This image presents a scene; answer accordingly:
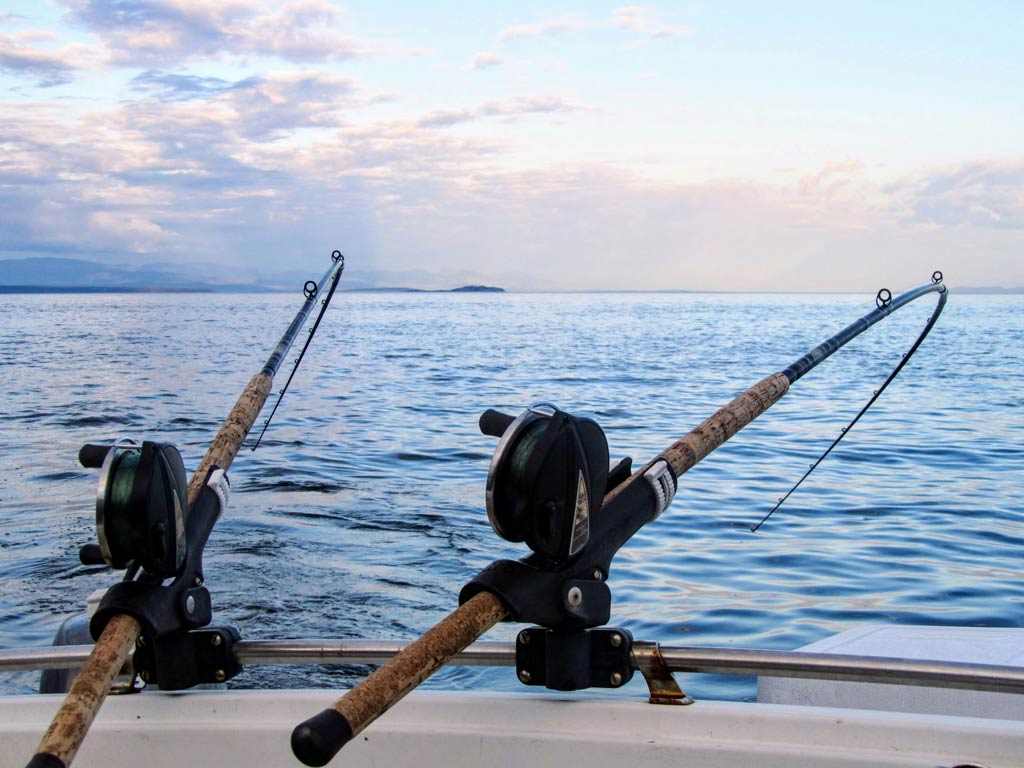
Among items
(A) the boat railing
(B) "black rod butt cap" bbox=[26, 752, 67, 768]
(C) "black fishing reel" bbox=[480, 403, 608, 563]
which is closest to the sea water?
(A) the boat railing

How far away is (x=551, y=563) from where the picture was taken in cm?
156

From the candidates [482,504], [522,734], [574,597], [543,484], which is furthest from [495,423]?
[482,504]

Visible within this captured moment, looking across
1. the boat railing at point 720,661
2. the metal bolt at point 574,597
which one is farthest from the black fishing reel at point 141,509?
the metal bolt at point 574,597

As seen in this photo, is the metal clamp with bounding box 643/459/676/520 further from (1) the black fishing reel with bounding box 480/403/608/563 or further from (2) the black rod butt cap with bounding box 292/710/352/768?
(2) the black rod butt cap with bounding box 292/710/352/768

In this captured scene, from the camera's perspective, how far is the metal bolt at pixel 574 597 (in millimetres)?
1580

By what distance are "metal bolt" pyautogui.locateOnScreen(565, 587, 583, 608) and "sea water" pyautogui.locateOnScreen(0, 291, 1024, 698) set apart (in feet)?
7.96

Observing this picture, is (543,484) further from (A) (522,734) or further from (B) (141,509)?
(B) (141,509)

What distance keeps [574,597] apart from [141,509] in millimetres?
666

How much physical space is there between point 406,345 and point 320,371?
717cm

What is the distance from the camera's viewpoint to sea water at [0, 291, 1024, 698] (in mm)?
4953

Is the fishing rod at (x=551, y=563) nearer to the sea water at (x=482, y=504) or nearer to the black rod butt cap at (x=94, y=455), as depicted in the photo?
the black rod butt cap at (x=94, y=455)

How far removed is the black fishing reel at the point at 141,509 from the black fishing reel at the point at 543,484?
51cm

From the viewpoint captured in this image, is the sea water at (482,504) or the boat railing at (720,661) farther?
the sea water at (482,504)

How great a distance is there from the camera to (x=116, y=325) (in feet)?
118
